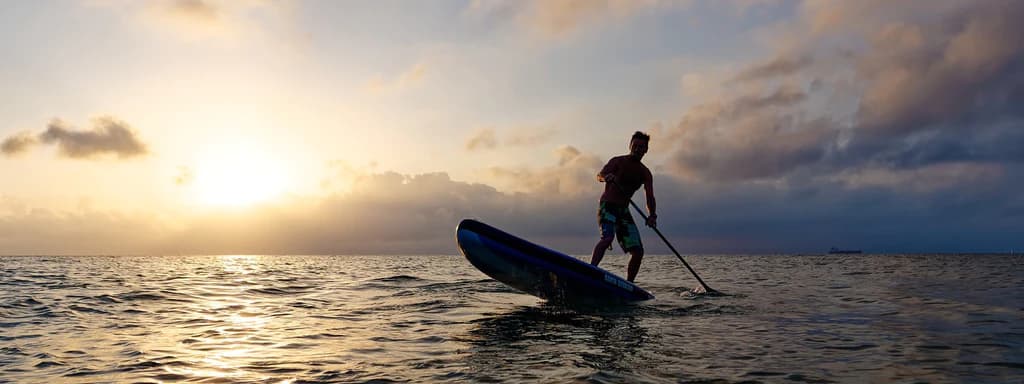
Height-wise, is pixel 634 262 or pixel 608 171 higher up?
pixel 608 171

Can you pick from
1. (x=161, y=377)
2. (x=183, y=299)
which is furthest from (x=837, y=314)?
(x=183, y=299)

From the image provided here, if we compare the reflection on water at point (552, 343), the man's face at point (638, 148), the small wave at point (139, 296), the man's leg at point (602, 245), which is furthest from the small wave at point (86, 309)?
the man's face at point (638, 148)

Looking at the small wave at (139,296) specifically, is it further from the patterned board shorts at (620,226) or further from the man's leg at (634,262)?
the man's leg at (634,262)

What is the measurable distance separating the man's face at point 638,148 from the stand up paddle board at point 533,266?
245cm

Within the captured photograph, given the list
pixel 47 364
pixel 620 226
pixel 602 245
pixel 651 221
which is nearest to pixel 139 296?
pixel 47 364

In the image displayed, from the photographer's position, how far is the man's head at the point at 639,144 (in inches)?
411

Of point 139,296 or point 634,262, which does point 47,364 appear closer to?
point 139,296

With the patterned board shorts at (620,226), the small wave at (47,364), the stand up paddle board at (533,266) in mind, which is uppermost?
the patterned board shorts at (620,226)

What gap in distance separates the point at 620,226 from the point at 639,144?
153 cm

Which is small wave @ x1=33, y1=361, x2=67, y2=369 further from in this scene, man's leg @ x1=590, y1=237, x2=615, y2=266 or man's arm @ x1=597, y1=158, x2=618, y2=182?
man's arm @ x1=597, y1=158, x2=618, y2=182

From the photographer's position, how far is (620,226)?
1056 cm

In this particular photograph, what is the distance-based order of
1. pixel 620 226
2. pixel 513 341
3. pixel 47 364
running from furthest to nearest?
pixel 620 226 < pixel 513 341 < pixel 47 364

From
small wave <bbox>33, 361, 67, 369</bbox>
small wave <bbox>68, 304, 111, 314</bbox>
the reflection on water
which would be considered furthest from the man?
small wave <bbox>68, 304, 111, 314</bbox>

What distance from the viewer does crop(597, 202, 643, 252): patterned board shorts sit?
10.5 metres
